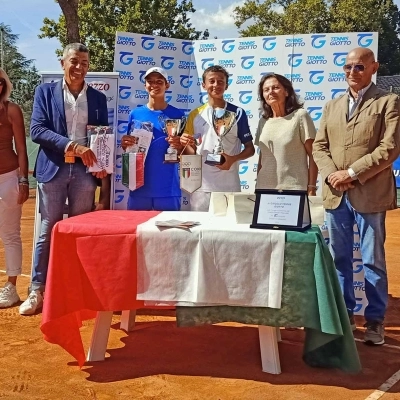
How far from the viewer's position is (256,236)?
135 inches

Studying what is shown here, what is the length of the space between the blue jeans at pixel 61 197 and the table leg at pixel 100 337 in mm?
1329

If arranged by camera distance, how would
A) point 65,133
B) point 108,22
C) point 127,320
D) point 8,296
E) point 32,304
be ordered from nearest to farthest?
point 127,320, point 65,133, point 32,304, point 8,296, point 108,22

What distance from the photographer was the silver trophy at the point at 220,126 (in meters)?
4.34

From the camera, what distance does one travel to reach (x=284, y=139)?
4.42m

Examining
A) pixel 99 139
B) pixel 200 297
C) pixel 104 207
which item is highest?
pixel 99 139

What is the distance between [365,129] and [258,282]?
1536 mm

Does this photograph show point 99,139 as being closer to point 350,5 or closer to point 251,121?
point 251,121

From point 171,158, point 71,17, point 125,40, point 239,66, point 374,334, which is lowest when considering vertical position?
point 374,334

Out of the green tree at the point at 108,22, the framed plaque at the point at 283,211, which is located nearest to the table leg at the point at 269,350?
the framed plaque at the point at 283,211

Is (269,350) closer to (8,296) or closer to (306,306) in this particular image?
(306,306)

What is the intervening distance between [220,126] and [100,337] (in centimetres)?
183

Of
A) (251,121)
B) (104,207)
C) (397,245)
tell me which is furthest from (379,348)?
(397,245)

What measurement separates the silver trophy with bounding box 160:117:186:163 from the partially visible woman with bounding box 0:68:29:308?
151 cm

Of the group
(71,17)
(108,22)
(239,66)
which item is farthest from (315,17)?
(239,66)
